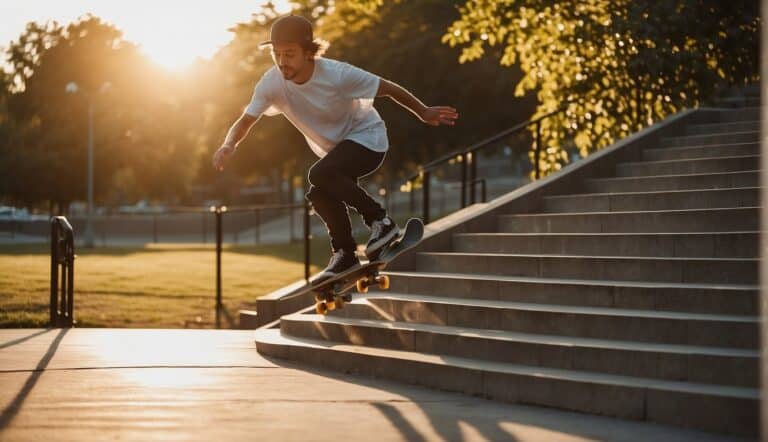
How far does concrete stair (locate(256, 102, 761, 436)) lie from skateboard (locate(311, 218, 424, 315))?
24 centimetres

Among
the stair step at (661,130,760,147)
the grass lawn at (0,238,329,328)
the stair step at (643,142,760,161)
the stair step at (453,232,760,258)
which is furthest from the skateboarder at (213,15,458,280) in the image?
the grass lawn at (0,238,329,328)

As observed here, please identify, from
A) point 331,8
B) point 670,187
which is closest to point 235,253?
point 331,8

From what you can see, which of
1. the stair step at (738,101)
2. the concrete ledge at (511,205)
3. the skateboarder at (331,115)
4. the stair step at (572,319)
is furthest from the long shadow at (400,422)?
the stair step at (738,101)

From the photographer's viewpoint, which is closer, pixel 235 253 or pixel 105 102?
pixel 235 253

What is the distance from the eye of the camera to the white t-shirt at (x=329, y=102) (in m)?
7.46

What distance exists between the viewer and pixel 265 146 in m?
33.6

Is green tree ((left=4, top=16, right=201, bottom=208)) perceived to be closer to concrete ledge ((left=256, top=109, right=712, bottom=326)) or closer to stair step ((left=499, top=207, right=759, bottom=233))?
concrete ledge ((left=256, top=109, right=712, bottom=326))

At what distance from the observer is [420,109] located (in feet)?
24.6

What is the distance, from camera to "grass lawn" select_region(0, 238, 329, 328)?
14.2m

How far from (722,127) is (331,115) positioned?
6.80m

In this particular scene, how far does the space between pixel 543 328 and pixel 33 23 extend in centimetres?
4479

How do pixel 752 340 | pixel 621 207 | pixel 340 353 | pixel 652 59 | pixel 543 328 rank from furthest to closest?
pixel 652 59, pixel 621 207, pixel 340 353, pixel 543 328, pixel 752 340

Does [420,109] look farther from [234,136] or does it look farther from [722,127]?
[722,127]

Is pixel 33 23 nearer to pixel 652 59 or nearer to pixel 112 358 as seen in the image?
pixel 652 59
